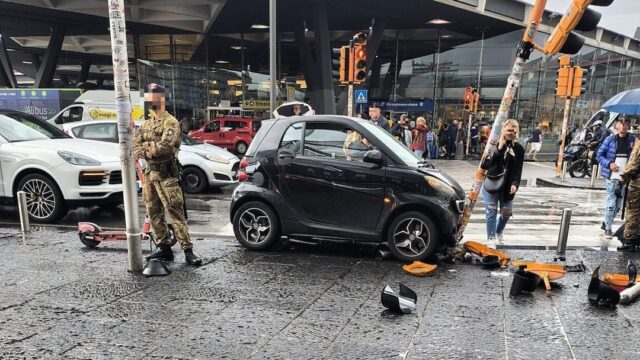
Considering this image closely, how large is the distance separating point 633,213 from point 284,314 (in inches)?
214

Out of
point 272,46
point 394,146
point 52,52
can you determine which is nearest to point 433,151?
point 272,46

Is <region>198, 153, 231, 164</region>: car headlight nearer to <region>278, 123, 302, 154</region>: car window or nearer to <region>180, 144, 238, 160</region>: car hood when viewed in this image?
<region>180, 144, 238, 160</region>: car hood

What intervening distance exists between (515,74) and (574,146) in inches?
536

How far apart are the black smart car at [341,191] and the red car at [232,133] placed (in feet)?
61.8

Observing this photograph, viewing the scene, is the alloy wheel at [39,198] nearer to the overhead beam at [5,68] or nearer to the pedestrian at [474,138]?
the pedestrian at [474,138]

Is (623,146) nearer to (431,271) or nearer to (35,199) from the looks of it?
(431,271)

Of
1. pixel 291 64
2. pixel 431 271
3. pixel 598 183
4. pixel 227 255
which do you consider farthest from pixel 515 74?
pixel 291 64

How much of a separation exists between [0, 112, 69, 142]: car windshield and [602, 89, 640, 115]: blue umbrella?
15736 millimetres

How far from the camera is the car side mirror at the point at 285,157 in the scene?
6055mm

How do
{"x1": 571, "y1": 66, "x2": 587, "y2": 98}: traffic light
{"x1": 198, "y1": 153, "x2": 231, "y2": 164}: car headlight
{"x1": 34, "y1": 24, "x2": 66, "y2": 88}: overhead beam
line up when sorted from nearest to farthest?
{"x1": 198, "y1": 153, "x2": 231, "y2": 164}: car headlight → {"x1": 571, "y1": 66, "x2": 587, "y2": 98}: traffic light → {"x1": 34, "y1": 24, "x2": 66, "y2": 88}: overhead beam

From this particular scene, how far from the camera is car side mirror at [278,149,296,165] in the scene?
605cm

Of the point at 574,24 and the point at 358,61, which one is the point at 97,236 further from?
the point at 358,61

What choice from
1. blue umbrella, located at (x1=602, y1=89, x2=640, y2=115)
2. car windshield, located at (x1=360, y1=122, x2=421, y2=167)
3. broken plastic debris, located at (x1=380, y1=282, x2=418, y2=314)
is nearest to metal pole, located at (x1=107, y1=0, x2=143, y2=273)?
broken plastic debris, located at (x1=380, y1=282, x2=418, y2=314)

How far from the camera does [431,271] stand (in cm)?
533
